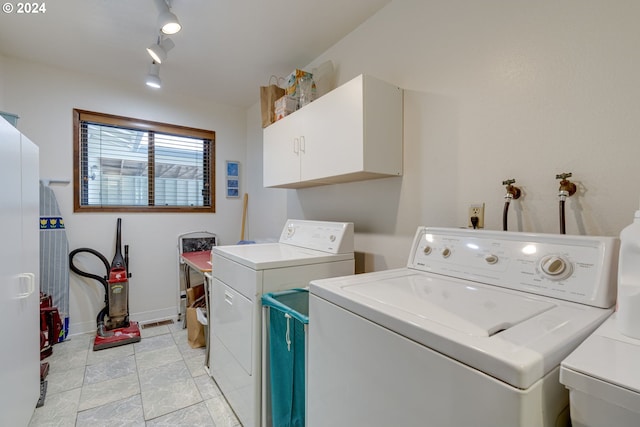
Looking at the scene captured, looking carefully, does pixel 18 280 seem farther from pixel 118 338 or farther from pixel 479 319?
pixel 479 319

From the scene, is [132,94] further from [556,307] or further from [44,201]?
[556,307]

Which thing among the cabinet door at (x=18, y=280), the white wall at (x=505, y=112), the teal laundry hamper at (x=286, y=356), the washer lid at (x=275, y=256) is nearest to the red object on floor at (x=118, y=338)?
the cabinet door at (x=18, y=280)

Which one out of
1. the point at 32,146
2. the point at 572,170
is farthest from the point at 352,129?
the point at 32,146

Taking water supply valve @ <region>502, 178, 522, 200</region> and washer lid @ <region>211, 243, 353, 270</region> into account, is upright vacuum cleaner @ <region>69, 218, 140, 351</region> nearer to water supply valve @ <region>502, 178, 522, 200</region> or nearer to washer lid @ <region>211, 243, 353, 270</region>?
washer lid @ <region>211, 243, 353, 270</region>

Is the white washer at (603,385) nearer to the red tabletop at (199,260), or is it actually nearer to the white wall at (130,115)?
the red tabletop at (199,260)

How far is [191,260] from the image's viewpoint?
110 inches

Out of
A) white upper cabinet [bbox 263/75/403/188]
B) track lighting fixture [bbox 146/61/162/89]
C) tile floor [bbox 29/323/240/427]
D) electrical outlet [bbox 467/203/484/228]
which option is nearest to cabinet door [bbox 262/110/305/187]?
white upper cabinet [bbox 263/75/403/188]

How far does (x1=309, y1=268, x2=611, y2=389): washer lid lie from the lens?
0.55m

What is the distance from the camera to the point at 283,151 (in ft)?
7.29

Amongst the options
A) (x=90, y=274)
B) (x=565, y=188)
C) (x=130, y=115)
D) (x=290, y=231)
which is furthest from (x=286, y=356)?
(x=130, y=115)

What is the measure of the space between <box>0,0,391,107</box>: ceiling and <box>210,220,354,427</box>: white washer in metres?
1.38

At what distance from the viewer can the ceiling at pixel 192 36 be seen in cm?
184

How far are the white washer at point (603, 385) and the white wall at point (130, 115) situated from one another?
11.4ft

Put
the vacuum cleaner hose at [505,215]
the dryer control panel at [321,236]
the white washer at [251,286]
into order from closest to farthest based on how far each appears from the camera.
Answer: the vacuum cleaner hose at [505,215] < the white washer at [251,286] < the dryer control panel at [321,236]
